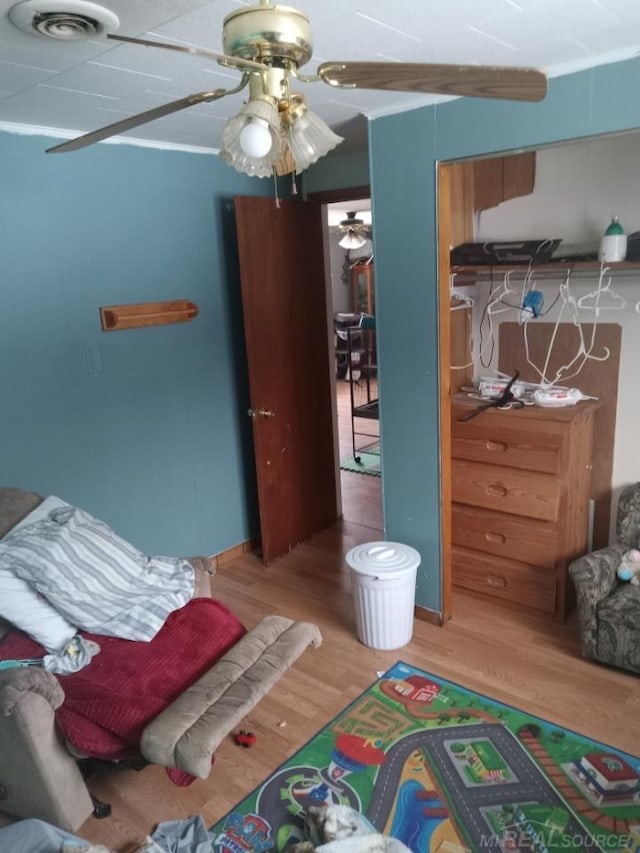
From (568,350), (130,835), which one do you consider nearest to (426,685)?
(130,835)

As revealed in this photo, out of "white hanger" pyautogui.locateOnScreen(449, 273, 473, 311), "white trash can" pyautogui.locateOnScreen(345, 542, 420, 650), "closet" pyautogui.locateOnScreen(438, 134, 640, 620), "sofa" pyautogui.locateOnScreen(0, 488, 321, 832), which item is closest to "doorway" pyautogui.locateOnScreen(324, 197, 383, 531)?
"white hanger" pyautogui.locateOnScreen(449, 273, 473, 311)

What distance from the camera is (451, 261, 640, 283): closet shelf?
272 centimetres

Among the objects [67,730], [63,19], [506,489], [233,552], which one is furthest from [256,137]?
[233,552]

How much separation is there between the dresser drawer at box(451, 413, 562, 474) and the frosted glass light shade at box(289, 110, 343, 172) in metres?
1.88

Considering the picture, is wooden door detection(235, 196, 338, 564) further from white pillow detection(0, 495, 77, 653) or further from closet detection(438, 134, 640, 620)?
white pillow detection(0, 495, 77, 653)

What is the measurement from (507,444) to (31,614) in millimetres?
2054

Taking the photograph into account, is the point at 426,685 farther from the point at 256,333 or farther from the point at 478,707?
the point at 256,333

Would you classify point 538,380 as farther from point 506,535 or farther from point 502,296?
point 506,535

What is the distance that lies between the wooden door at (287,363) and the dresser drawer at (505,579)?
3.51ft

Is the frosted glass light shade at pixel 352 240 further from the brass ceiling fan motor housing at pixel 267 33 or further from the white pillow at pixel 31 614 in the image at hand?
the brass ceiling fan motor housing at pixel 267 33

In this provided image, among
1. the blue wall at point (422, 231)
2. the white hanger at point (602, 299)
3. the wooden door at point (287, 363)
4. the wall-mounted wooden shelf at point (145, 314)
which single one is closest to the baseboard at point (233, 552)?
the wooden door at point (287, 363)

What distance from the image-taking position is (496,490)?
2955mm

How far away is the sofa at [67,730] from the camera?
1.74 meters

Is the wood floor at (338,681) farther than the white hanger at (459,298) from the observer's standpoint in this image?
No
